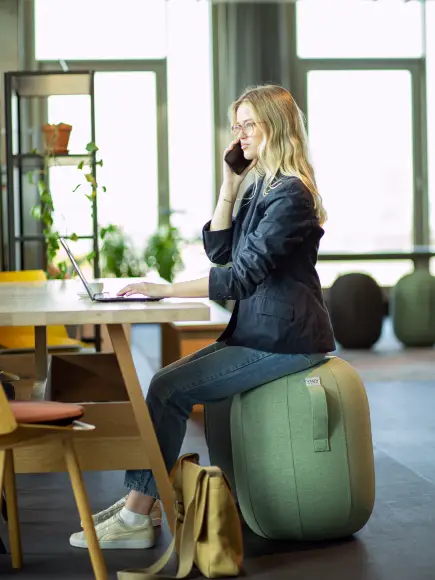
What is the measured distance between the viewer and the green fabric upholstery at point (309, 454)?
2.91 meters

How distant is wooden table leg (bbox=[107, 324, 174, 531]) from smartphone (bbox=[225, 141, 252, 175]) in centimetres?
73

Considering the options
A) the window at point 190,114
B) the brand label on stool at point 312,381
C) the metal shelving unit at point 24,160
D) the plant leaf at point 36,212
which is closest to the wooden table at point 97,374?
the brand label on stool at point 312,381

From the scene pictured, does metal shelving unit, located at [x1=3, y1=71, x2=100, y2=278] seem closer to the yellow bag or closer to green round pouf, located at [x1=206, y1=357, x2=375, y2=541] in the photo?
green round pouf, located at [x1=206, y1=357, x2=375, y2=541]

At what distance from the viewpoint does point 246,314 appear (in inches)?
117

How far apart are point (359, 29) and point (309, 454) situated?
28.8ft

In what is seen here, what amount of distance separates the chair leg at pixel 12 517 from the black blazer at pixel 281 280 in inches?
29.8

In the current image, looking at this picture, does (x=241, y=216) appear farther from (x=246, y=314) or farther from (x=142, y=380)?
(x=142, y=380)

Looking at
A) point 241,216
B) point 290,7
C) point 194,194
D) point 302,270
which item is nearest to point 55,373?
point 241,216

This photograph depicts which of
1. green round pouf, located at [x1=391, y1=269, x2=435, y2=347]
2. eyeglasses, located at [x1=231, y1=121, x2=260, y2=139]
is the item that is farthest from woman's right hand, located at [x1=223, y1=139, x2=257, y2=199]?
green round pouf, located at [x1=391, y1=269, x2=435, y2=347]

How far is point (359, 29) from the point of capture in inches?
431

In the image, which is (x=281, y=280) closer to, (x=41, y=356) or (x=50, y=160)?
(x=41, y=356)

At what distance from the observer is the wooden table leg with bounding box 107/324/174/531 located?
110 inches

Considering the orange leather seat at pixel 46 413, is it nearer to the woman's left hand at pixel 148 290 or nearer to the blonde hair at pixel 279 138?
the woman's left hand at pixel 148 290

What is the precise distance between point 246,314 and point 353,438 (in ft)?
1.57
